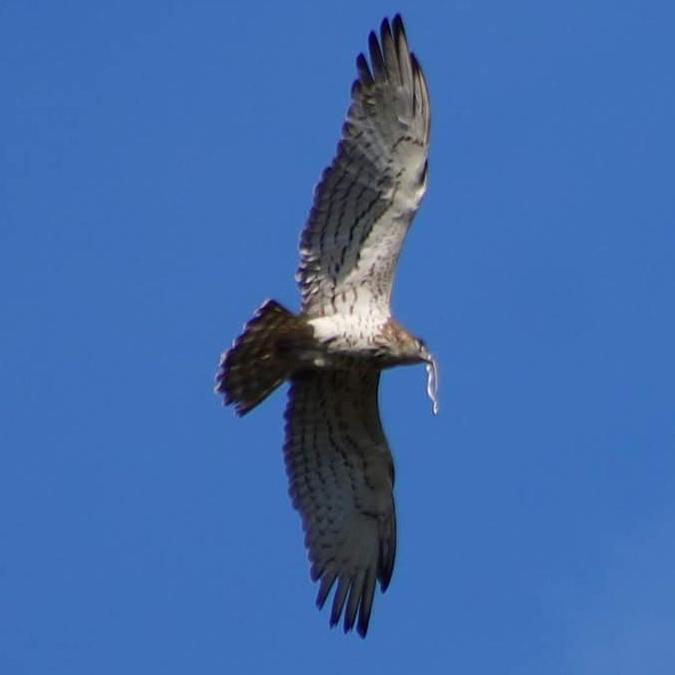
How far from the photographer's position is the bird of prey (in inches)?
607

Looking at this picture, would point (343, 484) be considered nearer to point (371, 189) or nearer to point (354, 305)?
point (354, 305)

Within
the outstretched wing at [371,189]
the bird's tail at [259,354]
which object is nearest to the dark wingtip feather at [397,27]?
the outstretched wing at [371,189]

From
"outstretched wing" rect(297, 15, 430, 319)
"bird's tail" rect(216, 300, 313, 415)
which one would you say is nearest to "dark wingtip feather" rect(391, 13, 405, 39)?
"outstretched wing" rect(297, 15, 430, 319)

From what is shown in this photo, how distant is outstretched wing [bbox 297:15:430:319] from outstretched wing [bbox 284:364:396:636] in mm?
609

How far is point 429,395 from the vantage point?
15641 millimetres

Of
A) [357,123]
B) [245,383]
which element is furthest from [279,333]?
[357,123]

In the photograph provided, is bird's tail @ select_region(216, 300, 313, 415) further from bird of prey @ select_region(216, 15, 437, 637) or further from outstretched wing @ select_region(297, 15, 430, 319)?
outstretched wing @ select_region(297, 15, 430, 319)

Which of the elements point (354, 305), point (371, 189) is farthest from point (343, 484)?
point (371, 189)

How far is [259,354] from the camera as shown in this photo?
50.5 feet

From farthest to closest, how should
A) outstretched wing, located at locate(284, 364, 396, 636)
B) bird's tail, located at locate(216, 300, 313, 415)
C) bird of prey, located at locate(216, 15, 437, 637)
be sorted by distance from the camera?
outstretched wing, located at locate(284, 364, 396, 636) → bird of prey, located at locate(216, 15, 437, 637) → bird's tail, located at locate(216, 300, 313, 415)

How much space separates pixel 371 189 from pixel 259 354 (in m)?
1.21

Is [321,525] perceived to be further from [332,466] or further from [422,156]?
[422,156]

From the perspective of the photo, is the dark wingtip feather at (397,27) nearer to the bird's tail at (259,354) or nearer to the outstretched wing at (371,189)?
the outstretched wing at (371,189)

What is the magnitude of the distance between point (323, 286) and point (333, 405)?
2.86 ft
